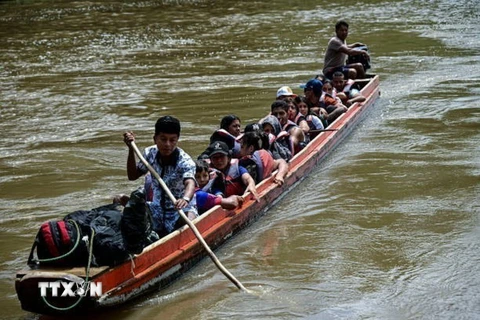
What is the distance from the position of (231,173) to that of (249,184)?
0.22m

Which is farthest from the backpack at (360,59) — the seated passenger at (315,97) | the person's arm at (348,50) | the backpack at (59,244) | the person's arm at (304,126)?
the backpack at (59,244)

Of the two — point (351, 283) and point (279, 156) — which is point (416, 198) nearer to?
point (279, 156)

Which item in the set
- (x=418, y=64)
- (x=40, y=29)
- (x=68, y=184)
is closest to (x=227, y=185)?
(x=68, y=184)

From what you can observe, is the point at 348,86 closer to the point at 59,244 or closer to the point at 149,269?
the point at 149,269

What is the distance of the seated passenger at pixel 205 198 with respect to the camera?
25.7ft

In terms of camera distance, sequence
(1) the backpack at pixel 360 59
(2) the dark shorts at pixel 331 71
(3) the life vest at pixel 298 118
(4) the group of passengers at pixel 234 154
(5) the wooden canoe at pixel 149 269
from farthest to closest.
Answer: (1) the backpack at pixel 360 59 → (2) the dark shorts at pixel 331 71 → (3) the life vest at pixel 298 118 → (4) the group of passengers at pixel 234 154 → (5) the wooden canoe at pixel 149 269

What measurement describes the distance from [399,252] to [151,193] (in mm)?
2326

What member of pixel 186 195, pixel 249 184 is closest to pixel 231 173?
pixel 249 184

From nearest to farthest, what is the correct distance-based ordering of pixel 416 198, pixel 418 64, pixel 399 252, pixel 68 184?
1. pixel 399 252
2. pixel 416 198
3. pixel 68 184
4. pixel 418 64

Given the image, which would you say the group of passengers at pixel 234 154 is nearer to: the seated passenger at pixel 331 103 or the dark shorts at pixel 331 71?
the seated passenger at pixel 331 103

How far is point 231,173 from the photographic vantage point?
8414 millimetres

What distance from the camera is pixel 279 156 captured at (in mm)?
9500

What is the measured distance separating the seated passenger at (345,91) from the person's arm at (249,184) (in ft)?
15.4

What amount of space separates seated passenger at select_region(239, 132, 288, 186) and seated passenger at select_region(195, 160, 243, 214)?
910 millimetres
